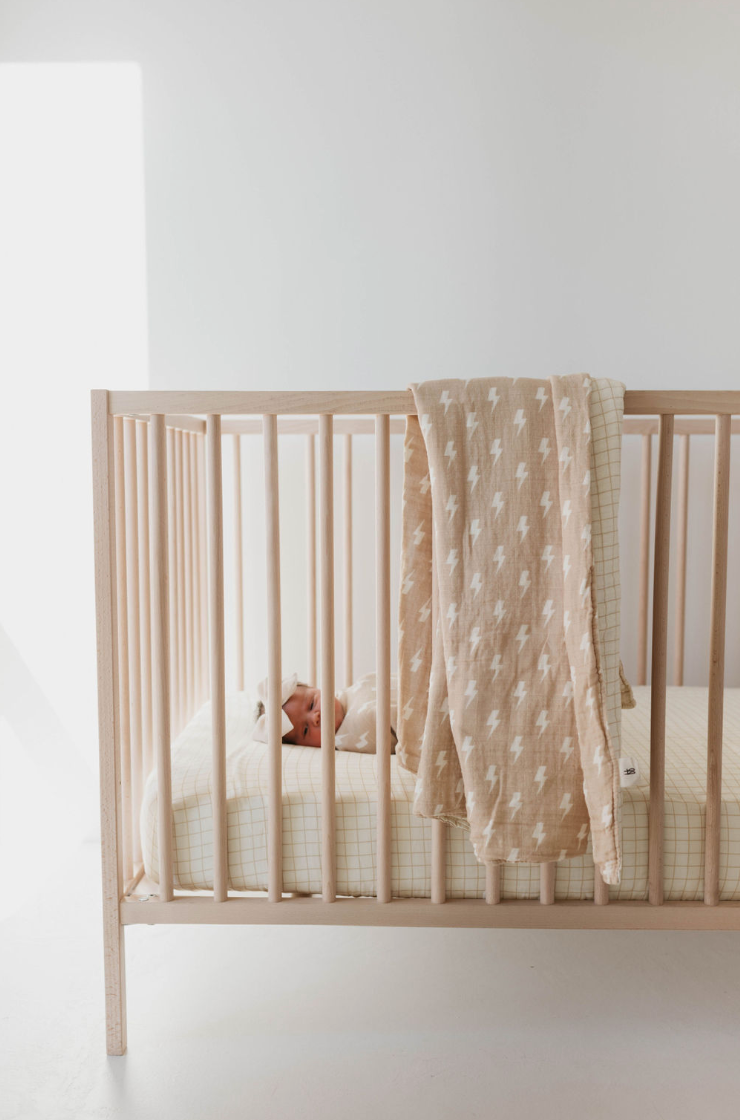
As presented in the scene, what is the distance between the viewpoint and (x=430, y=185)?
2203 millimetres

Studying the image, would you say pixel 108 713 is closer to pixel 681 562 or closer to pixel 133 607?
pixel 133 607

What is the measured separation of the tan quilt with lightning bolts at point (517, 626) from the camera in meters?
1.21

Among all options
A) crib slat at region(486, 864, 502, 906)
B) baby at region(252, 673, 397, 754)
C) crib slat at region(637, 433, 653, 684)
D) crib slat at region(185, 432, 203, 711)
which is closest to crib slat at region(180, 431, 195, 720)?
crib slat at region(185, 432, 203, 711)

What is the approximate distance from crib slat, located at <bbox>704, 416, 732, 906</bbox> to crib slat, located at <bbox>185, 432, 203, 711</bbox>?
1.04 meters

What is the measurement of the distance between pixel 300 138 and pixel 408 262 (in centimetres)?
38

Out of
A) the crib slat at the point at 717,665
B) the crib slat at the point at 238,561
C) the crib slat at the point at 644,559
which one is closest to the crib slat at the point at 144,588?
the crib slat at the point at 238,561

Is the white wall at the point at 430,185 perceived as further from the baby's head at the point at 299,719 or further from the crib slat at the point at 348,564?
the baby's head at the point at 299,719

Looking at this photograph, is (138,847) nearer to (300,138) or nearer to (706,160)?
(300,138)

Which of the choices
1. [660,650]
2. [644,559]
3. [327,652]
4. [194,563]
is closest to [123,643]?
[327,652]

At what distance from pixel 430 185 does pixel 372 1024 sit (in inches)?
70.1

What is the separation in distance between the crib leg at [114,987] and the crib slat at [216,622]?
0.21 metres

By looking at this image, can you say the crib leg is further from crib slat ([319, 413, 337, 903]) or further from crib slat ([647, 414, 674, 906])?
crib slat ([647, 414, 674, 906])

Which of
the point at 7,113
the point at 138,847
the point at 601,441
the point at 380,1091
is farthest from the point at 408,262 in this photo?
the point at 380,1091

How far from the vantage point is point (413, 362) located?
2246mm
